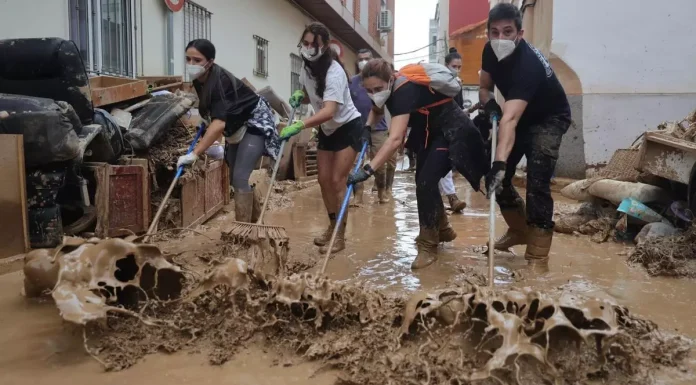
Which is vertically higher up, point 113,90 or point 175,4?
point 175,4

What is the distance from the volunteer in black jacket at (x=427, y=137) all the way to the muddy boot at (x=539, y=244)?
50 cm

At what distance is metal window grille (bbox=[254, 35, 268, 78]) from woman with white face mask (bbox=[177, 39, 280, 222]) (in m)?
7.15

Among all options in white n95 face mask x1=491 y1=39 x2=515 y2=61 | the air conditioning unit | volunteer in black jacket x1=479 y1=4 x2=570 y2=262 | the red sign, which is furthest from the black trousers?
the air conditioning unit

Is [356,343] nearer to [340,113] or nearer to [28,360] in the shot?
[28,360]

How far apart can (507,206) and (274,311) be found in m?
2.13

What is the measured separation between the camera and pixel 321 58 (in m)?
3.73

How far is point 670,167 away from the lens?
13.1ft

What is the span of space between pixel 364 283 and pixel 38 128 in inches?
89.0

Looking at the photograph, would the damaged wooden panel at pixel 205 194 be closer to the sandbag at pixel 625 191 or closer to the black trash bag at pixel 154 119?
the black trash bag at pixel 154 119

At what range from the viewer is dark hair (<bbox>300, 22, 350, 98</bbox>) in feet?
12.0

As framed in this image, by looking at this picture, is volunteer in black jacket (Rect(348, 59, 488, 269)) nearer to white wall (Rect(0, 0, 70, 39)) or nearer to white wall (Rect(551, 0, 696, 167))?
white wall (Rect(0, 0, 70, 39))

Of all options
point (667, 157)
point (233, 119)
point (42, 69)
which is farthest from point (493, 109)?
point (42, 69)

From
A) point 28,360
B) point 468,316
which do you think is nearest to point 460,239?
point 468,316

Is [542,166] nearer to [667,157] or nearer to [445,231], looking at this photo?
[445,231]
